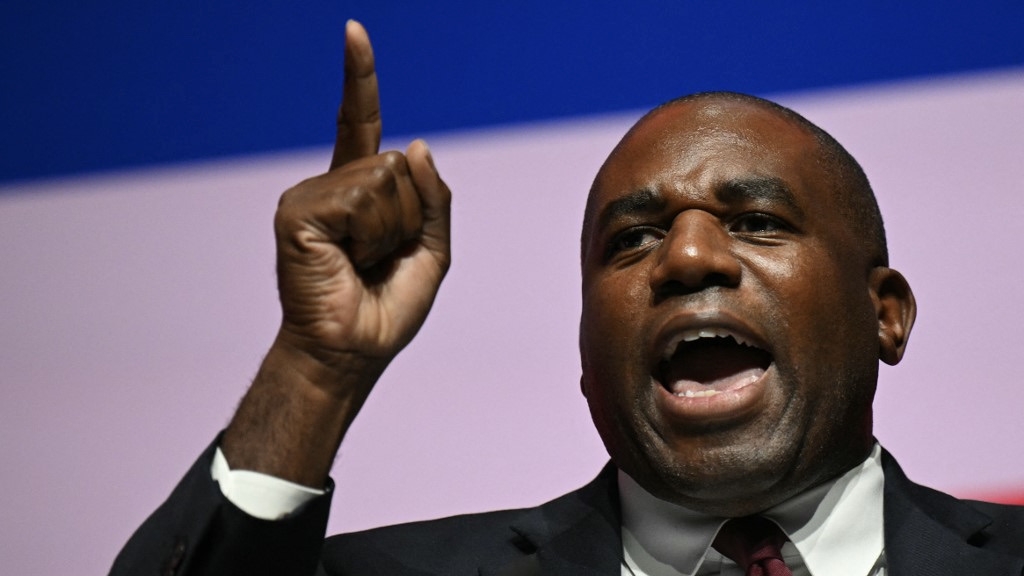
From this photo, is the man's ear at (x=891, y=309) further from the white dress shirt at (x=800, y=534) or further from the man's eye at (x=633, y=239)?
the man's eye at (x=633, y=239)

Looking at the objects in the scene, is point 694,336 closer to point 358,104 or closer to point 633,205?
point 633,205

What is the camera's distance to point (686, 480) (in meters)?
1.74

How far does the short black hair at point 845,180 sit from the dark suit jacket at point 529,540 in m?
0.30

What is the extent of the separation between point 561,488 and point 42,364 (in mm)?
1136

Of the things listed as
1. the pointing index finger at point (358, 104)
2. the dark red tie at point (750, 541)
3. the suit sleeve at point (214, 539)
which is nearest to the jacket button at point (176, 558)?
the suit sleeve at point (214, 539)

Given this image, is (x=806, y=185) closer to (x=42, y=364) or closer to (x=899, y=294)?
(x=899, y=294)

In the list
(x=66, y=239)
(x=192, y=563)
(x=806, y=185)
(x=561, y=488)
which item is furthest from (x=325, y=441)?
(x=66, y=239)

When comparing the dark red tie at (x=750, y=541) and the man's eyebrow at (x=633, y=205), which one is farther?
the man's eyebrow at (x=633, y=205)

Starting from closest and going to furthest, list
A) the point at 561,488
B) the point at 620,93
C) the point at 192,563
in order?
the point at 192,563 → the point at 561,488 → the point at 620,93

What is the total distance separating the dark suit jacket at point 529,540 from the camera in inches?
62.2

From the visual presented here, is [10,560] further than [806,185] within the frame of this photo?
Yes

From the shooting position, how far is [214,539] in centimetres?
154

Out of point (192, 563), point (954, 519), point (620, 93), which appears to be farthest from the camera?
point (620, 93)

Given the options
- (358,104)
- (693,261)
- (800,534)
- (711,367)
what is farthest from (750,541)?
(358,104)
